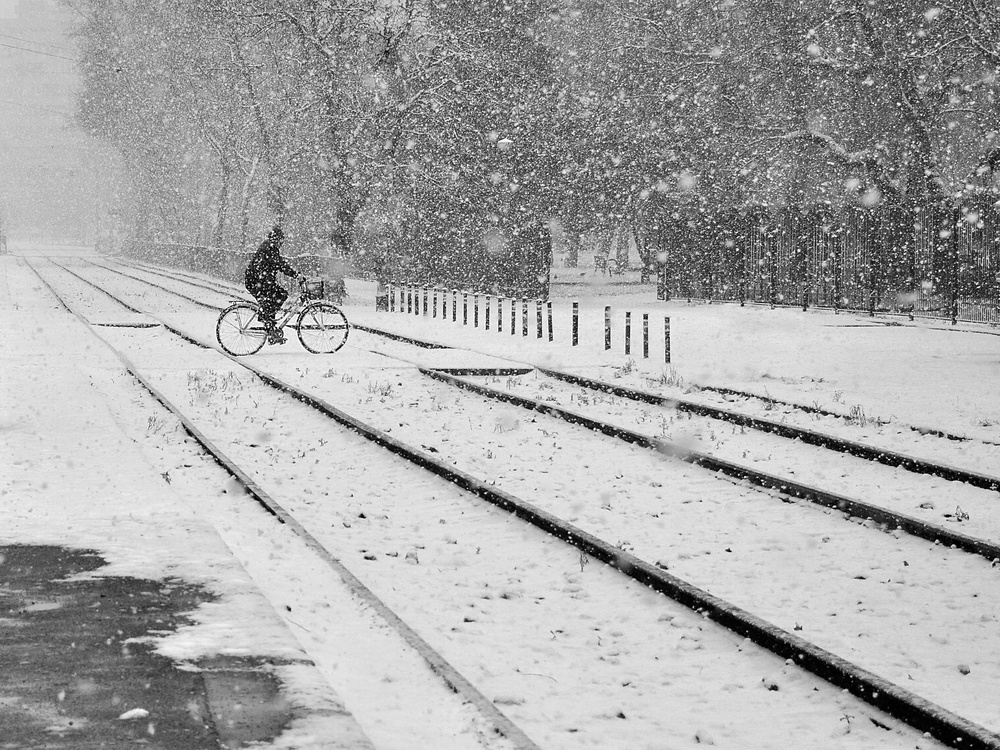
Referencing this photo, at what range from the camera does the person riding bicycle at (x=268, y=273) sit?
19875 mm

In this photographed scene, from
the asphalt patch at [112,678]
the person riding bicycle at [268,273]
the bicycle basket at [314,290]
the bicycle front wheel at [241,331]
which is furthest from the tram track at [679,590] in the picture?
the bicycle front wheel at [241,331]

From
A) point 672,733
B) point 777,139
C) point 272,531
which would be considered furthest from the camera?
point 777,139

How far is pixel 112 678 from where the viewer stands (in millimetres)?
5160

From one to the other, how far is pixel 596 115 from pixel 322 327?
20376 mm

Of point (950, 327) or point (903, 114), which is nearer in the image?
point (950, 327)

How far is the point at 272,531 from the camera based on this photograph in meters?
8.59

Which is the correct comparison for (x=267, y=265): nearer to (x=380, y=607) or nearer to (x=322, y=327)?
(x=322, y=327)

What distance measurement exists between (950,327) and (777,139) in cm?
844

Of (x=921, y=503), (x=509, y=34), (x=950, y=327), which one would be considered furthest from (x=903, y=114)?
(x=921, y=503)

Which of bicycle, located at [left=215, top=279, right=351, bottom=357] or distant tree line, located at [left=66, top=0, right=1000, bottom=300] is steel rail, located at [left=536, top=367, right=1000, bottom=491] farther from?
distant tree line, located at [left=66, top=0, right=1000, bottom=300]

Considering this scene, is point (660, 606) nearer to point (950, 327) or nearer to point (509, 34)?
point (950, 327)

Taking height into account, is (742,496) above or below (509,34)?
below

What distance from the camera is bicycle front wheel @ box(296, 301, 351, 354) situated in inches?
833

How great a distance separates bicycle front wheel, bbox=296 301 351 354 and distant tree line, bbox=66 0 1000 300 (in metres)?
13.7
